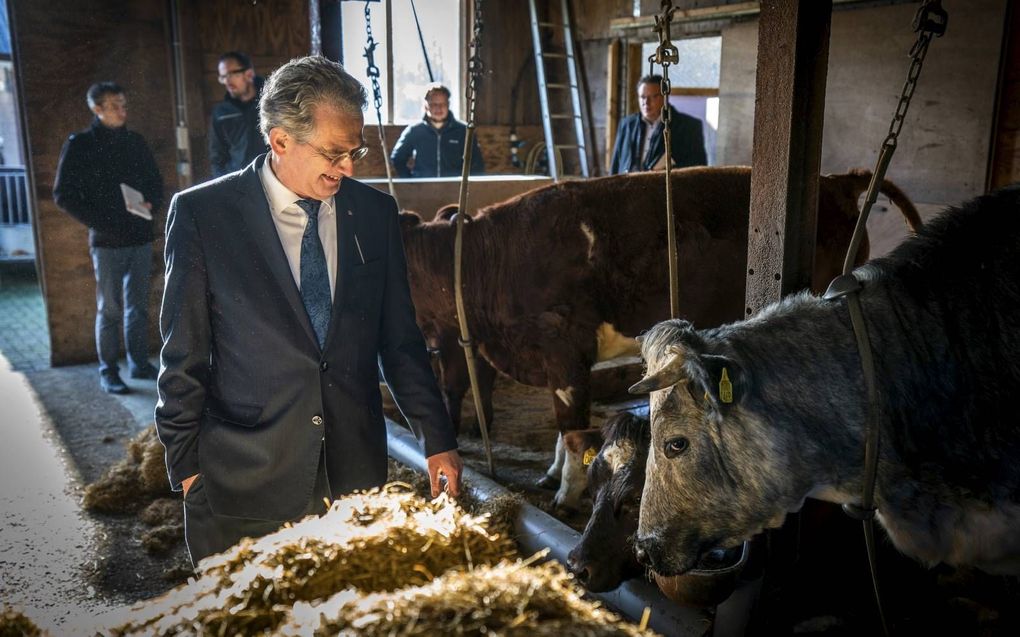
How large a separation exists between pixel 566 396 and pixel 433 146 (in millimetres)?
4093

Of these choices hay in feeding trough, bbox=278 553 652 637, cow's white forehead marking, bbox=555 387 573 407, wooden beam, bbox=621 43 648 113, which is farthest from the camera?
wooden beam, bbox=621 43 648 113

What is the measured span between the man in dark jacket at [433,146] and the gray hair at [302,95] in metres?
5.69

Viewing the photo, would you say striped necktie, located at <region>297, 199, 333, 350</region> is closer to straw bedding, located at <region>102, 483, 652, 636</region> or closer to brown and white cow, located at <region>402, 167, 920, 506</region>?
straw bedding, located at <region>102, 483, 652, 636</region>

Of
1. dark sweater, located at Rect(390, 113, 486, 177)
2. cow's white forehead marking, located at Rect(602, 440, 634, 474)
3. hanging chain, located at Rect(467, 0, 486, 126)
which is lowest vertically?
cow's white forehead marking, located at Rect(602, 440, 634, 474)

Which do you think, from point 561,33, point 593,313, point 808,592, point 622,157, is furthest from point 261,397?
point 561,33

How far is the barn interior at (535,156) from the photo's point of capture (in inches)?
104

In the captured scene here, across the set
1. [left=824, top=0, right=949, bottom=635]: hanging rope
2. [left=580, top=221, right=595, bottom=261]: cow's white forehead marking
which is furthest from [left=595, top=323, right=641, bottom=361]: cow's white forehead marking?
[left=824, top=0, right=949, bottom=635]: hanging rope

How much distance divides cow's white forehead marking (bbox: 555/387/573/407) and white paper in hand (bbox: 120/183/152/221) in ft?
12.7

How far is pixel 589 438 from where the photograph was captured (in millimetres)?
3668

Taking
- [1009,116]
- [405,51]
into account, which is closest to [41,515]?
[1009,116]

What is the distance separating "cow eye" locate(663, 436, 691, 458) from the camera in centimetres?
230

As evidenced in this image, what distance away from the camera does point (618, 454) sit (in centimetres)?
317

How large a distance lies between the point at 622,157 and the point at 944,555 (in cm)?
538

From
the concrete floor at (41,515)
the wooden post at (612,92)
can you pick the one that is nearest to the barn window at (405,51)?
the wooden post at (612,92)
